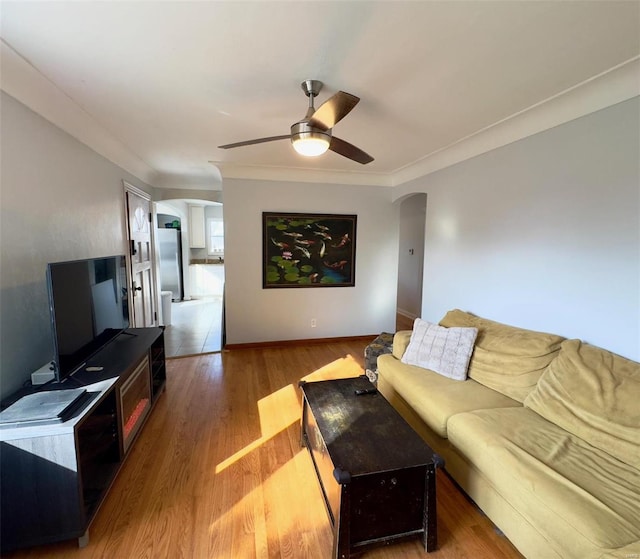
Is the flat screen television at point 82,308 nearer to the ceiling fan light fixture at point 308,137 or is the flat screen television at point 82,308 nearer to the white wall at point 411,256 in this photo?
the ceiling fan light fixture at point 308,137

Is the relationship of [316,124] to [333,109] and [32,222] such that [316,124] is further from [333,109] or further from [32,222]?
[32,222]

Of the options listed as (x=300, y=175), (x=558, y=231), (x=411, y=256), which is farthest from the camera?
(x=411, y=256)

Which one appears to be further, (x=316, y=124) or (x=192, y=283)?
(x=192, y=283)

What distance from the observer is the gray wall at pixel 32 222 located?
5.72 ft

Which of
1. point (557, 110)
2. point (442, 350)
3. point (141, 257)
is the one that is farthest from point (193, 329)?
point (557, 110)

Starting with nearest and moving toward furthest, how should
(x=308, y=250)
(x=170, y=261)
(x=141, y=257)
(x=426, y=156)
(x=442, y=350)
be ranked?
(x=442, y=350) → (x=426, y=156) → (x=141, y=257) → (x=308, y=250) → (x=170, y=261)

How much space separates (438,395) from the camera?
6.91 feet

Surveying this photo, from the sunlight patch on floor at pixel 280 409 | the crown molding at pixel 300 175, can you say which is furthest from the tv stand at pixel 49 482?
the crown molding at pixel 300 175

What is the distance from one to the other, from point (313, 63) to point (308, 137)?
0.36 meters

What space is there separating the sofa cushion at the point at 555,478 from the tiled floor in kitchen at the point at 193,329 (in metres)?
3.43

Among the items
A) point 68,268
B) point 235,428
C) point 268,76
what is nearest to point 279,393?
point 235,428

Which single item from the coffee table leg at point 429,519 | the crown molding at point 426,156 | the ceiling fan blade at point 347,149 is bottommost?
the coffee table leg at point 429,519

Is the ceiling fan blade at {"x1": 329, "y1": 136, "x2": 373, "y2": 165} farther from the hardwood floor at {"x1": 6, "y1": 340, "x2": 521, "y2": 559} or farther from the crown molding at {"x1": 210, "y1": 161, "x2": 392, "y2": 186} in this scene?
the hardwood floor at {"x1": 6, "y1": 340, "x2": 521, "y2": 559}

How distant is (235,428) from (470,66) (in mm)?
2870
